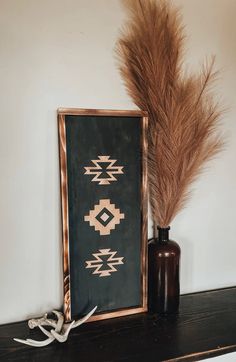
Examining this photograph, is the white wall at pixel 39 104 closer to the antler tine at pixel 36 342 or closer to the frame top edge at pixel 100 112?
the frame top edge at pixel 100 112

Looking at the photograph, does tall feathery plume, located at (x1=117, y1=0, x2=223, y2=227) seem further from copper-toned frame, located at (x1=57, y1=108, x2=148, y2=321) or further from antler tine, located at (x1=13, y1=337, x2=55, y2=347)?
antler tine, located at (x1=13, y1=337, x2=55, y2=347)

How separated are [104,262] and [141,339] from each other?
0.91 ft

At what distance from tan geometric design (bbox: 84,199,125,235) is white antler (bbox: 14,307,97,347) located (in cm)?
29

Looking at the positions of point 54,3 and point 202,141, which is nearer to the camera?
point 54,3

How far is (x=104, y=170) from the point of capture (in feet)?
3.71

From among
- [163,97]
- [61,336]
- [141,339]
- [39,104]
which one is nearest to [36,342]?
[61,336]

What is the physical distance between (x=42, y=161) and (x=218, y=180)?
742 millimetres

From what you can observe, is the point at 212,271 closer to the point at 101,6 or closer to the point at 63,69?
the point at 63,69

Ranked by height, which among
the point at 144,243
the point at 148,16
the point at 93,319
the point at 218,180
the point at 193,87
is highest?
the point at 148,16

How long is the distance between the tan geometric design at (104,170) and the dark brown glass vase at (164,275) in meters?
0.28

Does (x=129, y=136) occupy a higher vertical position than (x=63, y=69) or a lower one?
lower

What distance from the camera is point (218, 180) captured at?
1365 mm

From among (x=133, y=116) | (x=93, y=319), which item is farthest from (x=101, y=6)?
(x=93, y=319)

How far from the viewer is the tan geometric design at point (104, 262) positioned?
1.13 meters
